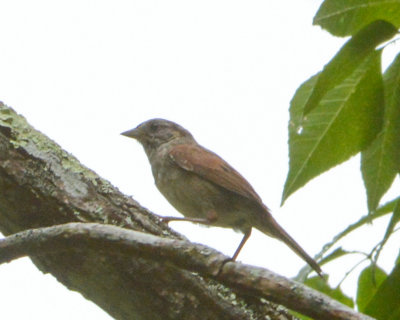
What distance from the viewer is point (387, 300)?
2443mm

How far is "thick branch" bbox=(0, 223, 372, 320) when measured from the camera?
195cm

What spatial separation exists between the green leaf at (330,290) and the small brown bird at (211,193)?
1472mm

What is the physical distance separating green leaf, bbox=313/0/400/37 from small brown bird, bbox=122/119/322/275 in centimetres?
240

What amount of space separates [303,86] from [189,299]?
0.83 m

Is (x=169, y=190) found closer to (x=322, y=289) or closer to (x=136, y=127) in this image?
(x=136, y=127)

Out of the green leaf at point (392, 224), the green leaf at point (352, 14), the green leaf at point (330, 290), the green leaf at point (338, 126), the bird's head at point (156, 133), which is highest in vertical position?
the green leaf at point (352, 14)

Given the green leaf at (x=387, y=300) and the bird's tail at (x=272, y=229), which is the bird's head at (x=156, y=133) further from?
the green leaf at (x=387, y=300)

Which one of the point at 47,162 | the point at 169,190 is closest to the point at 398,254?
the point at 47,162

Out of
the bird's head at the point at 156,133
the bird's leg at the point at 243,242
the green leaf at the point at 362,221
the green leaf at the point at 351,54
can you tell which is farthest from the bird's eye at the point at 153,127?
the green leaf at the point at 351,54

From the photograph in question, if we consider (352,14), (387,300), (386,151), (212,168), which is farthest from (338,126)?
(212,168)

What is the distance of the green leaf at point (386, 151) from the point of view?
2432mm

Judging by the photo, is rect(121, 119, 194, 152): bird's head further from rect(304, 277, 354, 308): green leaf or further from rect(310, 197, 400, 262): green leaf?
rect(310, 197, 400, 262): green leaf

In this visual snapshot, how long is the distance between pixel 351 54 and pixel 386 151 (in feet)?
1.36

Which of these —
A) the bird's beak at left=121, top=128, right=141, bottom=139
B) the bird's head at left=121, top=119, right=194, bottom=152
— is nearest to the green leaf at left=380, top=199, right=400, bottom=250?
the bird's head at left=121, top=119, right=194, bottom=152
